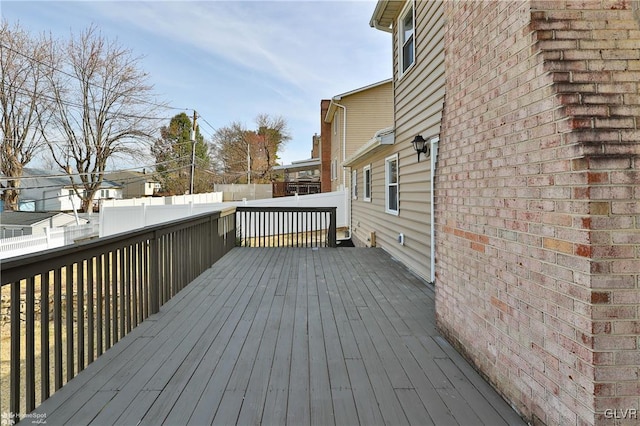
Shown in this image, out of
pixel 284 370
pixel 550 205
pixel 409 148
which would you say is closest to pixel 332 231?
pixel 409 148

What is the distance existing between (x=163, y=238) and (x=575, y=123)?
3.65 meters

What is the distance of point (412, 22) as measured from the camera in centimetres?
569

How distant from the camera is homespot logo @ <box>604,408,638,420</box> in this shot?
1357 millimetres

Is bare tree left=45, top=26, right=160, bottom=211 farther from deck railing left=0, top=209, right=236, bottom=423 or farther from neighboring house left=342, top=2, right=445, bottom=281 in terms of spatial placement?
neighboring house left=342, top=2, right=445, bottom=281

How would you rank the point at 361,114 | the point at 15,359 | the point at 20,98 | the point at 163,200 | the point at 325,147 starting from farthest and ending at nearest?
the point at 325,147, the point at 163,200, the point at 361,114, the point at 20,98, the point at 15,359

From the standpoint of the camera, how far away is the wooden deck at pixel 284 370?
6.06 ft

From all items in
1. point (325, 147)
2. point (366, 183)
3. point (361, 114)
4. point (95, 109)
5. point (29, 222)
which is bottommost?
point (29, 222)

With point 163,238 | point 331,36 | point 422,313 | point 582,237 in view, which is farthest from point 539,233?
point 331,36

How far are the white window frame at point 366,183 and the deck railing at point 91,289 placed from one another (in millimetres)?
4418

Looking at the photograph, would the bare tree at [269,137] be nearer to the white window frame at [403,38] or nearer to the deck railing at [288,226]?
the deck railing at [288,226]

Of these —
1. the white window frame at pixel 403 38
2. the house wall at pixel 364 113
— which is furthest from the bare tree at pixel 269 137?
the white window frame at pixel 403 38

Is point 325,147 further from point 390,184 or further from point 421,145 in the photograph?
point 421,145

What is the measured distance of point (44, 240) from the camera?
10328mm

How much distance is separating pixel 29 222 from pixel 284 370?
13.9m
